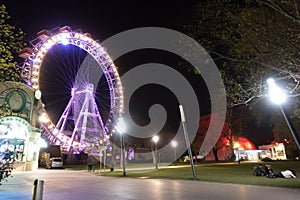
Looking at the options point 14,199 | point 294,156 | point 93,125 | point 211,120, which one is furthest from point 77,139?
point 294,156

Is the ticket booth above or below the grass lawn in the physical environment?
above

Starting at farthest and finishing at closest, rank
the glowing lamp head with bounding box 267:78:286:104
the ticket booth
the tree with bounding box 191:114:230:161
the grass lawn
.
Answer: the tree with bounding box 191:114:230:161 < the ticket booth < the grass lawn < the glowing lamp head with bounding box 267:78:286:104

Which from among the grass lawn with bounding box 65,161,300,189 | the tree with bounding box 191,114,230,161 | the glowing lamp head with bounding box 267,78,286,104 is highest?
the tree with bounding box 191,114,230,161

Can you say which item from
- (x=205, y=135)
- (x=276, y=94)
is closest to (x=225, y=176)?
(x=276, y=94)

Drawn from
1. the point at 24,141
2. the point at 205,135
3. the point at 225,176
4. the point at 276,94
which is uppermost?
the point at 205,135

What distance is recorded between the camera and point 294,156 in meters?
44.5

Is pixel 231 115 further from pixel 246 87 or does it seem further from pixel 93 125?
pixel 246 87

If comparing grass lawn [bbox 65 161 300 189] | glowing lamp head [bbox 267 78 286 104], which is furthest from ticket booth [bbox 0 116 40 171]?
glowing lamp head [bbox 267 78 286 104]

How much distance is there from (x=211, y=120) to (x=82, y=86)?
2582cm

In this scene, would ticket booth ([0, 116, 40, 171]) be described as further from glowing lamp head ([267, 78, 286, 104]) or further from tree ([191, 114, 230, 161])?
tree ([191, 114, 230, 161])

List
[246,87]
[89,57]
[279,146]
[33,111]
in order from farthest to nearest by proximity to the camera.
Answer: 1. [279,146]
2. [89,57]
3. [33,111]
4. [246,87]

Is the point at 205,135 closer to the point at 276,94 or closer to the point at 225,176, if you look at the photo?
the point at 225,176

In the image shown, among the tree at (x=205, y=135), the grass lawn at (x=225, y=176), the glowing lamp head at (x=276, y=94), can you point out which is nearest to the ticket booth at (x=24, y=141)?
the grass lawn at (x=225, y=176)

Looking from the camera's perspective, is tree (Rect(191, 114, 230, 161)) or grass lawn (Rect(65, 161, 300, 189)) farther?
tree (Rect(191, 114, 230, 161))
